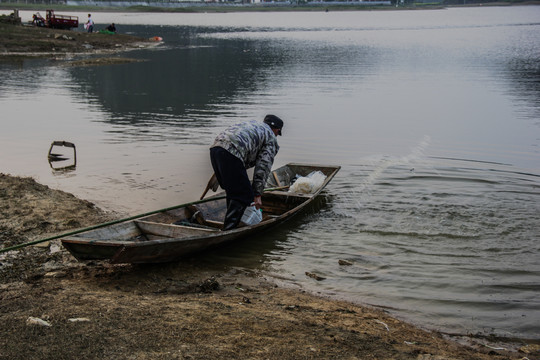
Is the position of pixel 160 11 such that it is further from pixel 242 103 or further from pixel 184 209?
pixel 184 209

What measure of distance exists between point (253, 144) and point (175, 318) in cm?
322

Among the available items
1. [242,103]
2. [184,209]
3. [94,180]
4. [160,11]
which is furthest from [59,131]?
[160,11]

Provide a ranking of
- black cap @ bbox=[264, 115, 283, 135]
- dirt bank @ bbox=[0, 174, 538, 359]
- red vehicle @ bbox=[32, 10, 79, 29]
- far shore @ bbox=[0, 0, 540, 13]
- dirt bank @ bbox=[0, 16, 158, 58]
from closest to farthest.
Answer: dirt bank @ bbox=[0, 174, 538, 359] → black cap @ bbox=[264, 115, 283, 135] → dirt bank @ bbox=[0, 16, 158, 58] → red vehicle @ bbox=[32, 10, 79, 29] → far shore @ bbox=[0, 0, 540, 13]

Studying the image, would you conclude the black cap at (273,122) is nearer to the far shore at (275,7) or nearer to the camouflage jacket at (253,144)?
the camouflage jacket at (253,144)

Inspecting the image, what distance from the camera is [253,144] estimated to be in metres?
7.82

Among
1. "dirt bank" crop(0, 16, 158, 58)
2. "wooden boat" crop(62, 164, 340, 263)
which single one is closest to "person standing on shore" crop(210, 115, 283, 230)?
"wooden boat" crop(62, 164, 340, 263)

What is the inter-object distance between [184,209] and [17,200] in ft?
9.12

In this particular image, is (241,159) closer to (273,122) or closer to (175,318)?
(273,122)

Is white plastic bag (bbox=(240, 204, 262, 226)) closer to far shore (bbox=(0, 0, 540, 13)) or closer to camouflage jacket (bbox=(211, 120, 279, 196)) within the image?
camouflage jacket (bbox=(211, 120, 279, 196))

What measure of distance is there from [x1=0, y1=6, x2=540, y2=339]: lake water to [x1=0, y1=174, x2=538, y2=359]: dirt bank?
72 centimetres

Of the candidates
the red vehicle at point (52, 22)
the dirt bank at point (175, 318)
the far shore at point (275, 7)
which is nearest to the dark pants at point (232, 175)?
the dirt bank at point (175, 318)

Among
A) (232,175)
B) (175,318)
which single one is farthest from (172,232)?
(175,318)

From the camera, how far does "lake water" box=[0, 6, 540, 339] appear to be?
7516mm

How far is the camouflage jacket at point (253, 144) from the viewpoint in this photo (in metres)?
7.61
